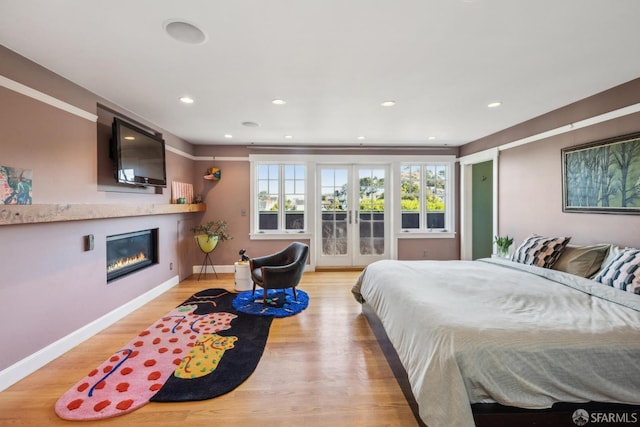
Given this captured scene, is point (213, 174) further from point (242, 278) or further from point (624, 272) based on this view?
point (624, 272)

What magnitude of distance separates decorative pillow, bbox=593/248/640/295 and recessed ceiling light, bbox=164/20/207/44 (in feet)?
11.3

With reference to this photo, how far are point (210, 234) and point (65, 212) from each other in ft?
7.63

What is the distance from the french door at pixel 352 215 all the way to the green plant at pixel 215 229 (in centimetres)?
175

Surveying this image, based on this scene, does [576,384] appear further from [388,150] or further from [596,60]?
[388,150]

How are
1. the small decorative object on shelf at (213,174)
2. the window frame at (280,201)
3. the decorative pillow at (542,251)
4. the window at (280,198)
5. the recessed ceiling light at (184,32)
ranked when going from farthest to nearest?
1. the window at (280,198)
2. the window frame at (280,201)
3. the small decorative object on shelf at (213,174)
4. the decorative pillow at (542,251)
5. the recessed ceiling light at (184,32)

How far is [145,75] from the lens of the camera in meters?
2.38

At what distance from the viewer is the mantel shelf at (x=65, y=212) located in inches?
73.5

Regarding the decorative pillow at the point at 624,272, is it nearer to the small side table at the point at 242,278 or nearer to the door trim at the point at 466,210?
the door trim at the point at 466,210

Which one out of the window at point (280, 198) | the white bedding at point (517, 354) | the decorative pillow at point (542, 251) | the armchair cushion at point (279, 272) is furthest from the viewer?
the window at point (280, 198)

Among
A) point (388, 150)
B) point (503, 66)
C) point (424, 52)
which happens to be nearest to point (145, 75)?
point (424, 52)

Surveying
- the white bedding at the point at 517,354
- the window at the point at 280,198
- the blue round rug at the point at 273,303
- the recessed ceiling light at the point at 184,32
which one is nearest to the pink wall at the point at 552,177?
the white bedding at the point at 517,354

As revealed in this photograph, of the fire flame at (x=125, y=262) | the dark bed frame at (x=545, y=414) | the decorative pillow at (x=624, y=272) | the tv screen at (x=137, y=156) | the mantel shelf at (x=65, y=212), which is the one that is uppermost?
the tv screen at (x=137, y=156)

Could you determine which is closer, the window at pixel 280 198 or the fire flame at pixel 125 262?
the fire flame at pixel 125 262

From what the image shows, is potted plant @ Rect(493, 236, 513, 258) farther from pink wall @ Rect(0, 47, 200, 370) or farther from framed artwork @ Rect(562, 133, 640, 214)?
pink wall @ Rect(0, 47, 200, 370)
